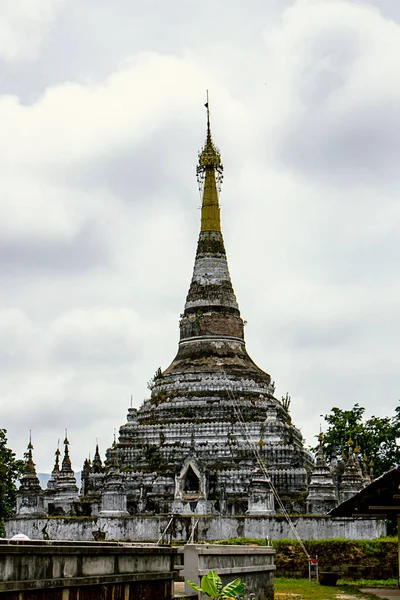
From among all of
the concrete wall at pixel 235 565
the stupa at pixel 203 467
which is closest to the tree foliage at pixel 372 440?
the stupa at pixel 203 467

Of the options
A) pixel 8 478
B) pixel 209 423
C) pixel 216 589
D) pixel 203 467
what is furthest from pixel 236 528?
pixel 216 589

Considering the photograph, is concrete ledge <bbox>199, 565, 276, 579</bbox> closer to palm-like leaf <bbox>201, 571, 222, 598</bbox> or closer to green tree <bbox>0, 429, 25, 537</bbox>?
palm-like leaf <bbox>201, 571, 222, 598</bbox>

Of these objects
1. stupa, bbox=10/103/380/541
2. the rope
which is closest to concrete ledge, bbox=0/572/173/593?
the rope

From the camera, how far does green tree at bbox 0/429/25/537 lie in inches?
2302

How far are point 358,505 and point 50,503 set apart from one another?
27213 mm

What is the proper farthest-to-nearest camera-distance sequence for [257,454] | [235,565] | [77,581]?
[257,454] → [235,565] → [77,581]

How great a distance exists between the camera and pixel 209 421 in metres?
51.2

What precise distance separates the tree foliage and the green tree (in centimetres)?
2065

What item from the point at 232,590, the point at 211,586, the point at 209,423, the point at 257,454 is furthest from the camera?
the point at 209,423

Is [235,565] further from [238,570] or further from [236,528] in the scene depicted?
[236,528]

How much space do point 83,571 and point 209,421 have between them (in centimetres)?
3379

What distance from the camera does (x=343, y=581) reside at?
3509 centimetres

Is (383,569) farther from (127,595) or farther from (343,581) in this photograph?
(127,595)

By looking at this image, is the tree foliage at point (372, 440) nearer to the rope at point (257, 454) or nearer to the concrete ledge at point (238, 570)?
the rope at point (257, 454)
